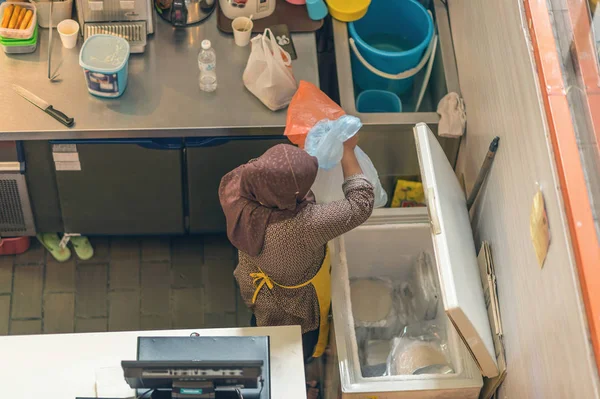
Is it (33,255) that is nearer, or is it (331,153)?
(331,153)

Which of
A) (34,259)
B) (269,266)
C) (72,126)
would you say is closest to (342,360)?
(269,266)

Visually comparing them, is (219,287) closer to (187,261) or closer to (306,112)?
(187,261)

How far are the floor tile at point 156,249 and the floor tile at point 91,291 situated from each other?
0.58 feet

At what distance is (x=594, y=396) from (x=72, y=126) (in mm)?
1873

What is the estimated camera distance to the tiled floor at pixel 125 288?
3131 mm

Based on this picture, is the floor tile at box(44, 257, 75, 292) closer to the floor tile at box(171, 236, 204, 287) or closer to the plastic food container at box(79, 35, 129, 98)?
the floor tile at box(171, 236, 204, 287)

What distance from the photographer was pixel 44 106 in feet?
8.79

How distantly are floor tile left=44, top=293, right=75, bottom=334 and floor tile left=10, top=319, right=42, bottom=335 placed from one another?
27 mm

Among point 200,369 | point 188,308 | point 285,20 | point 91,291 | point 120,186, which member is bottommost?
point 200,369

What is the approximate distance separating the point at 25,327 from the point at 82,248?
40 centimetres

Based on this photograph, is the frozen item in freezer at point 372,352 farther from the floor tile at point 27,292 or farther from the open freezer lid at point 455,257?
the floor tile at point 27,292

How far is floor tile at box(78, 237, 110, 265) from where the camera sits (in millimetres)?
3275

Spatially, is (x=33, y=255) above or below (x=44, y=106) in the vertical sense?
below

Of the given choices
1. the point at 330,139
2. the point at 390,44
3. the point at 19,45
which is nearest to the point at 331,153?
the point at 330,139
